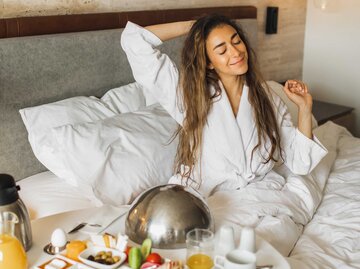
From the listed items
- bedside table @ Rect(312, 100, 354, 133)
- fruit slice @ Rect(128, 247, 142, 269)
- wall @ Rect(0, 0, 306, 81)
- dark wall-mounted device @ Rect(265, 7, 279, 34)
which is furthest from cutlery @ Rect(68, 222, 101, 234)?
dark wall-mounted device @ Rect(265, 7, 279, 34)

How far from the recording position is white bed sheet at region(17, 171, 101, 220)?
65.1 inches

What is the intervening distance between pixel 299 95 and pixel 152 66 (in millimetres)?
548

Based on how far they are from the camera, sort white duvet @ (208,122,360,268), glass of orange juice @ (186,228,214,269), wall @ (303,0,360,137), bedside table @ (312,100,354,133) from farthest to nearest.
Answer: wall @ (303,0,360,137) < bedside table @ (312,100,354,133) < white duvet @ (208,122,360,268) < glass of orange juice @ (186,228,214,269)

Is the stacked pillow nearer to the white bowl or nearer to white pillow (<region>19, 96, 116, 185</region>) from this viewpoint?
white pillow (<region>19, 96, 116, 185</region>)

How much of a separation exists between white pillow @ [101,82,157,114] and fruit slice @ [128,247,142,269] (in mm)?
974

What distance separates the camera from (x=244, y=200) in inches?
66.2

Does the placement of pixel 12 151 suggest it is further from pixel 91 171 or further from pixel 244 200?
pixel 244 200

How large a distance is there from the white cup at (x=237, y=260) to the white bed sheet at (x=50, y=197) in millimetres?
711

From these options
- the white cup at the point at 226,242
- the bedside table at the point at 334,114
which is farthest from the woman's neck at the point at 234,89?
the bedside table at the point at 334,114

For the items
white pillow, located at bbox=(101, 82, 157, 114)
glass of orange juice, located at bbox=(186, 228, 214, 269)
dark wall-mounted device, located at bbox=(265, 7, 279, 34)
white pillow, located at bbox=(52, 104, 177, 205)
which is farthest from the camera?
dark wall-mounted device, located at bbox=(265, 7, 279, 34)

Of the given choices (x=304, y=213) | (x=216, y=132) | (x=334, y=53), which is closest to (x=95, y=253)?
(x=216, y=132)

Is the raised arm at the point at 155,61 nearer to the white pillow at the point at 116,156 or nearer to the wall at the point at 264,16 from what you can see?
the white pillow at the point at 116,156

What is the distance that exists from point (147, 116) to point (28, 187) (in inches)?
20.7

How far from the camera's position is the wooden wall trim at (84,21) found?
73.7 inches
